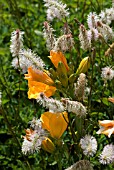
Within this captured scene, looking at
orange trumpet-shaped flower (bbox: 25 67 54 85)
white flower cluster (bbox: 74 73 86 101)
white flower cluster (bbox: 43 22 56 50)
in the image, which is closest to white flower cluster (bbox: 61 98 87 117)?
white flower cluster (bbox: 74 73 86 101)

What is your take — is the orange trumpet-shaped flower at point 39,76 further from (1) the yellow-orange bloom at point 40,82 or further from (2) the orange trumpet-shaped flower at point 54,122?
(2) the orange trumpet-shaped flower at point 54,122

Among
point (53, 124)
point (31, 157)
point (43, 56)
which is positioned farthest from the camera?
point (43, 56)

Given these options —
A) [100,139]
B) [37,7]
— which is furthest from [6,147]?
[37,7]

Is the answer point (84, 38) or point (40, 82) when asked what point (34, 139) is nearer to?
point (40, 82)

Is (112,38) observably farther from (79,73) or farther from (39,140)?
(39,140)

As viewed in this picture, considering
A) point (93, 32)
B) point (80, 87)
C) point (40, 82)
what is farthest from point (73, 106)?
point (93, 32)

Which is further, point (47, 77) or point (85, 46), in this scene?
point (85, 46)
